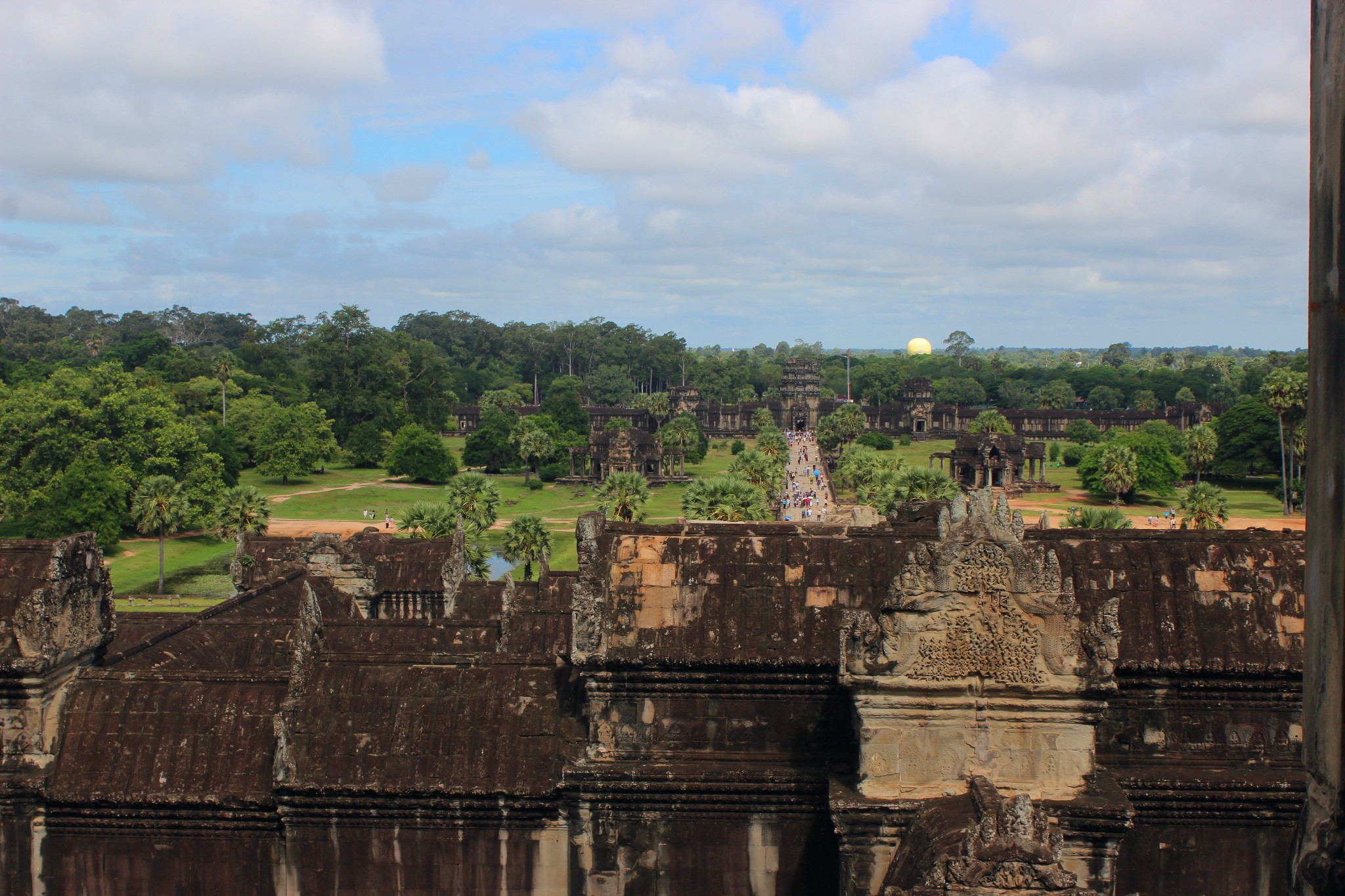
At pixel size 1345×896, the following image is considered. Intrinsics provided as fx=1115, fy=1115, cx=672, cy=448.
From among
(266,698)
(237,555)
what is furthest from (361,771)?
(237,555)

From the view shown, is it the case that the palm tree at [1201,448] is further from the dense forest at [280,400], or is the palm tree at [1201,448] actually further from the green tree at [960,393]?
the green tree at [960,393]

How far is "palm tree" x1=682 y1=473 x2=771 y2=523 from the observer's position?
43.8m

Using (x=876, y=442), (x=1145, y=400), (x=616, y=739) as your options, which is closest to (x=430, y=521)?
(x=616, y=739)

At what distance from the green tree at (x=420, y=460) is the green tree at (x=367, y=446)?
27.2 feet

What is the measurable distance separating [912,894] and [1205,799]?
3.73m

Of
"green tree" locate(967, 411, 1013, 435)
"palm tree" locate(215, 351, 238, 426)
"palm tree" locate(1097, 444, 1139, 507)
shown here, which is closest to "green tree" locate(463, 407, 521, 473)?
"palm tree" locate(215, 351, 238, 426)

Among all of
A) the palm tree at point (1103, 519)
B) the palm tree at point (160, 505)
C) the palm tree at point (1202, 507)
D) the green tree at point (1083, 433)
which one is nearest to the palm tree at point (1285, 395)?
the palm tree at point (1202, 507)

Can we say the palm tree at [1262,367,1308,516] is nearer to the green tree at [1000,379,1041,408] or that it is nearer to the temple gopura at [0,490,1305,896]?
the temple gopura at [0,490,1305,896]

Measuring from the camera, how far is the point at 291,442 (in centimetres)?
9025

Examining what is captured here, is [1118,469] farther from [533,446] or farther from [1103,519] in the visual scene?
[533,446]

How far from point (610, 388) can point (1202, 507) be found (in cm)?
13656

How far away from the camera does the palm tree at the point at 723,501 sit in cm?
4381

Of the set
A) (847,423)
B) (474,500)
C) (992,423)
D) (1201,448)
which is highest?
(847,423)

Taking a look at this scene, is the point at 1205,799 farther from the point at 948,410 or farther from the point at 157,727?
the point at 948,410
